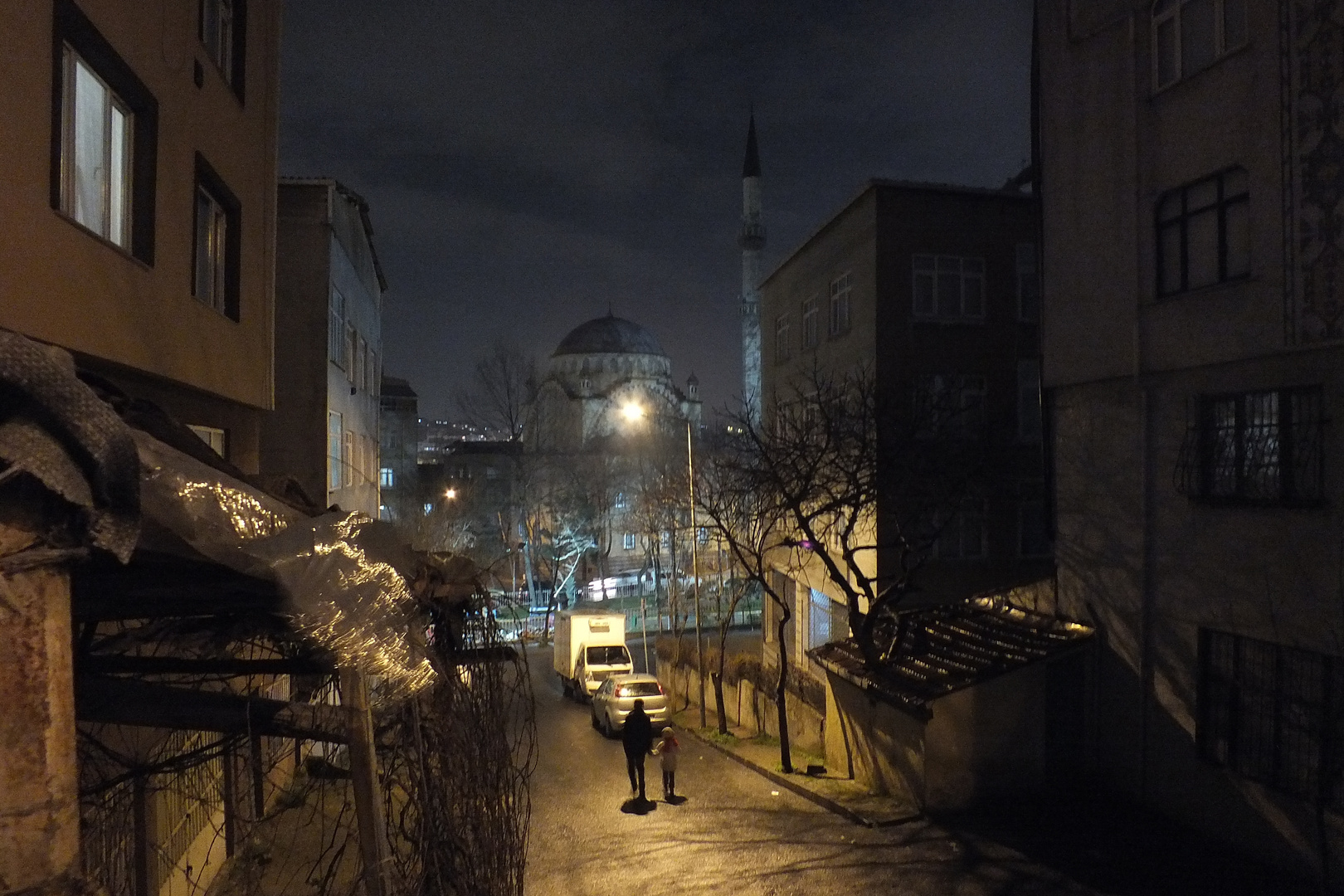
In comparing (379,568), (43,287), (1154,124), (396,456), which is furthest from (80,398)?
(396,456)

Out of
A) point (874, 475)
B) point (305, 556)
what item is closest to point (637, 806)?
point (874, 475)

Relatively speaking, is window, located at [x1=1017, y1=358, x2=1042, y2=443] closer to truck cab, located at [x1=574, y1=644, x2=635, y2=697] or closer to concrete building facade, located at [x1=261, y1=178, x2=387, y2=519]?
truck cab, located at [x1=574, y1=644, x2=635, y2=697]

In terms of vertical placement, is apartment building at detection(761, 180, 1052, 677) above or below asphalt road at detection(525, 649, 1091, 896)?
above

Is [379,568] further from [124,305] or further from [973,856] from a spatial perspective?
[973,856]

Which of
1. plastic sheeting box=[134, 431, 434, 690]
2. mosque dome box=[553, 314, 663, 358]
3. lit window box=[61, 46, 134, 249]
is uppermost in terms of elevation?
mosque dome box=[553, 314, 663, 358]

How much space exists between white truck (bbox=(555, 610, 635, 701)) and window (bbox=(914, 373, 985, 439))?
1088 centimetres

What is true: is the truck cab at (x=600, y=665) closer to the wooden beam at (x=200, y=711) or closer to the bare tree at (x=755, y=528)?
the bare tree at (x=755, y=528)

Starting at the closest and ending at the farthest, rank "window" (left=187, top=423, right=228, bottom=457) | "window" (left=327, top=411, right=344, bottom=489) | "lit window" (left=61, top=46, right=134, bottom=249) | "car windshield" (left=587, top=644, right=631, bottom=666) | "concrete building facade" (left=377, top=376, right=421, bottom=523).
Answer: "lit window" (left=61, top=46, right=134, bottom=249) → "window" (left=187, top=423, right=228, bottom=457) → "window" (left=327, top=411, right=344, bottom=489) → "car windshield" (left=587, top=644, right=631, bottom=666) → "concrete building facade" (left=377, top=376, right=421, bottom=523)

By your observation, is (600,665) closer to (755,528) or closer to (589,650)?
(589,650)

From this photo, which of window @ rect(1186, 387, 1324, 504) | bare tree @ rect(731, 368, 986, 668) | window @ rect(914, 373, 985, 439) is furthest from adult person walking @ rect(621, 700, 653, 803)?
window @ rect(1186, 387, 1324, 504)

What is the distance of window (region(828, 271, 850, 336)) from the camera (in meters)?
21.8

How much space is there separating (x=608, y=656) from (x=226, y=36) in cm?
1901

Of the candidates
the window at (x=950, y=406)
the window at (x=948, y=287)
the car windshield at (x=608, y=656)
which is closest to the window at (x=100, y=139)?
the window at (x=950, y=406)

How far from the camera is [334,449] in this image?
66.7 feet
